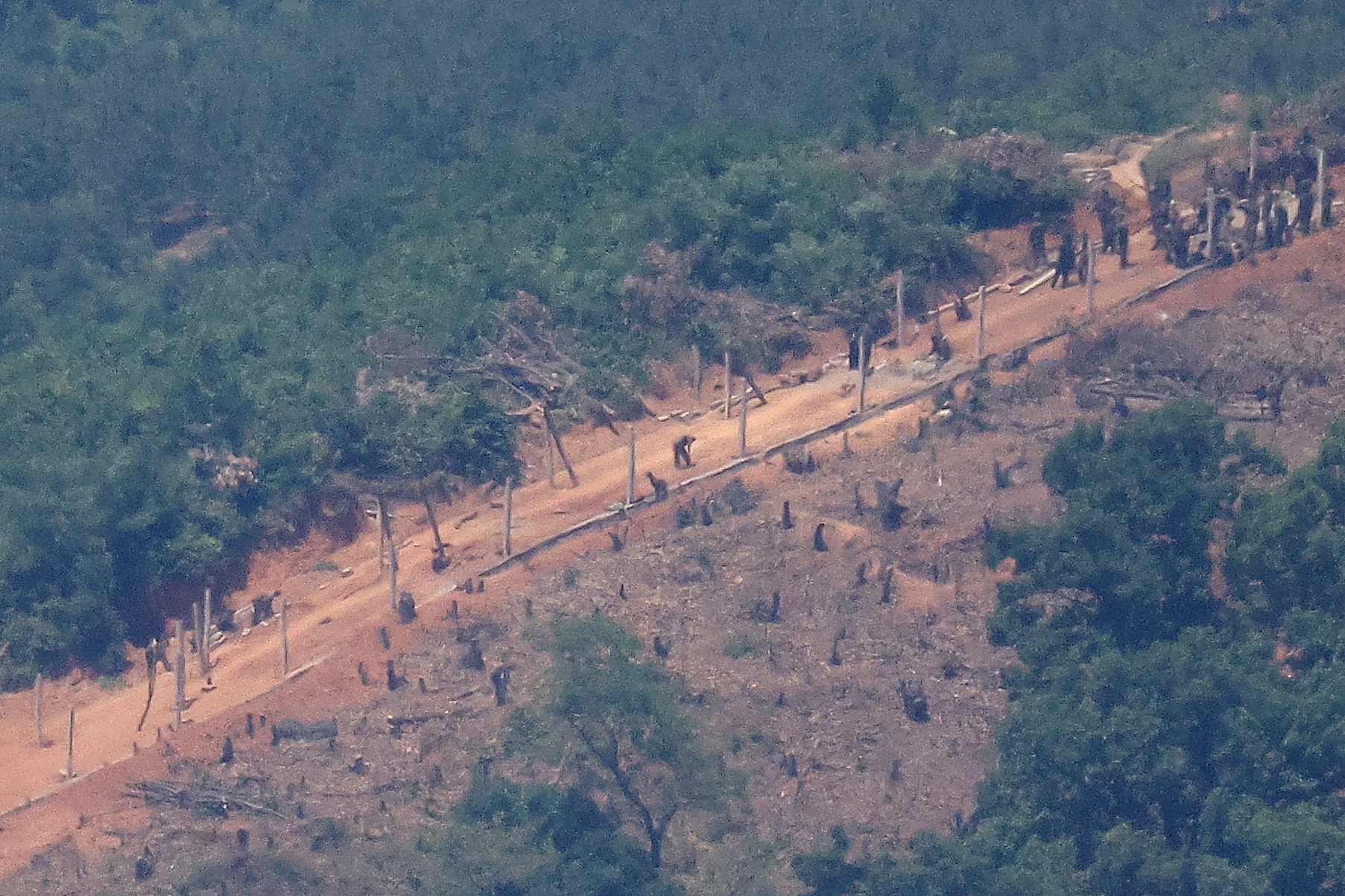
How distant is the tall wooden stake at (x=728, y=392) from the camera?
3391 cm

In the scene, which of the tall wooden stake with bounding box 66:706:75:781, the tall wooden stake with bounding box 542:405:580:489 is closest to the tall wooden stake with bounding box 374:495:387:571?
the tall wooden stake with bounding box 542:405:580:489

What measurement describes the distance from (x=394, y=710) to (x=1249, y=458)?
1160 centimetres

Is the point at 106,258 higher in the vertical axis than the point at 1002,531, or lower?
lower

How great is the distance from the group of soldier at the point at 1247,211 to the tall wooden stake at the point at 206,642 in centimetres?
1669

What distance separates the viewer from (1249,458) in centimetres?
2648

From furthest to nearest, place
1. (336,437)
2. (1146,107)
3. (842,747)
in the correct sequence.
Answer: (1146,107)
(336,437)
(842,747)

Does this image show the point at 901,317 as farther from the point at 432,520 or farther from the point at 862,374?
the point at 432,520

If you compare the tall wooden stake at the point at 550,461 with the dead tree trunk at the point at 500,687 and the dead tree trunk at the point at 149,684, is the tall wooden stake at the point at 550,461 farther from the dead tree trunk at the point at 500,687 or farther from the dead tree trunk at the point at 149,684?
the dead tree trunk at the point at 149,684

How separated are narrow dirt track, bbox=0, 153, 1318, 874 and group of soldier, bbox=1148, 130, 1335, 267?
57cm

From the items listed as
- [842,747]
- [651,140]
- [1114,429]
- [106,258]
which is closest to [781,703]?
[842,747]

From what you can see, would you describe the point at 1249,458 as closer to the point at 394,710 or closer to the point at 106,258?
the point at 394,710

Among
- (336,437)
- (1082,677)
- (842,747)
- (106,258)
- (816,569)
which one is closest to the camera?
(1082,677)

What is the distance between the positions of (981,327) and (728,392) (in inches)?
162

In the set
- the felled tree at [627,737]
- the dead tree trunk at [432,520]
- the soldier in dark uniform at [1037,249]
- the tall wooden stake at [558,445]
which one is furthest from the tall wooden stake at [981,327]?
the felled tree at [627,737]
